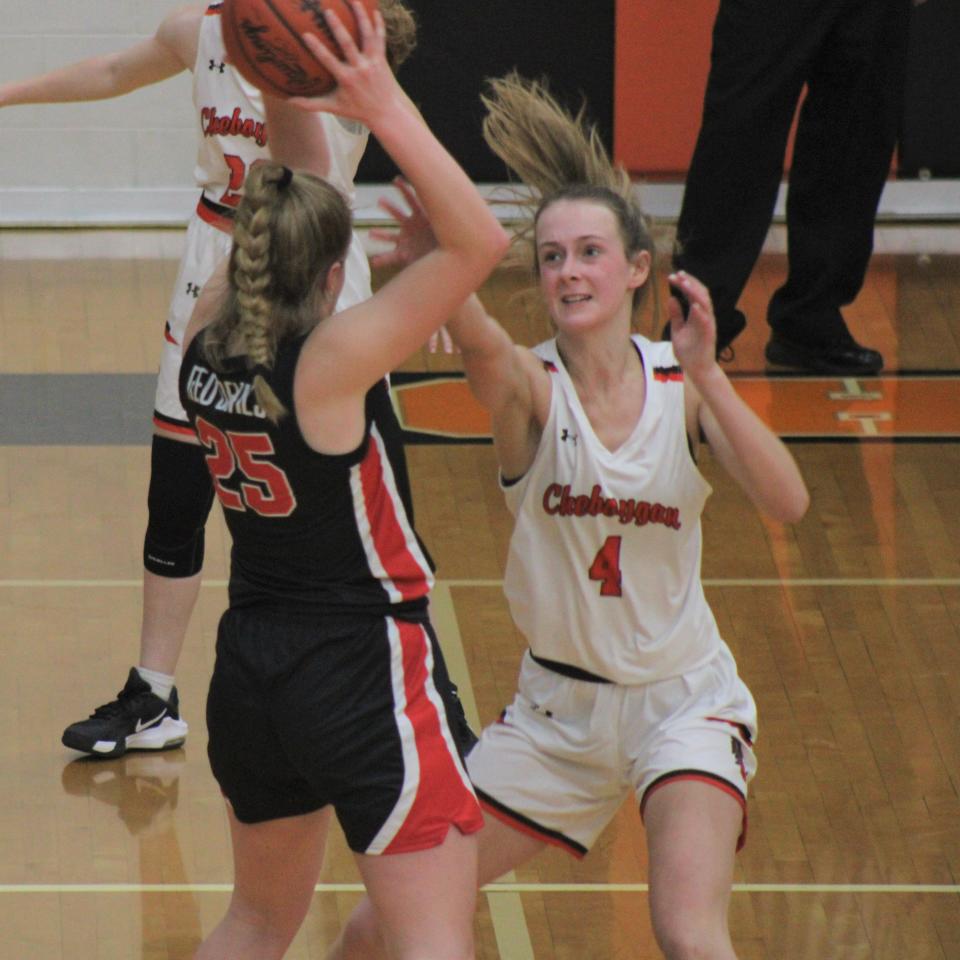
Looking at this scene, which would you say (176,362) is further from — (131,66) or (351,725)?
(351,725)

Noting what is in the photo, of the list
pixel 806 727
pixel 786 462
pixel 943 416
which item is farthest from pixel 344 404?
pixel 943 416

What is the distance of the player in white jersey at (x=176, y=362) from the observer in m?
4.70

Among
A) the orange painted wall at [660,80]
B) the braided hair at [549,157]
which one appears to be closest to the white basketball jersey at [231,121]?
the braided hair at [549,157]

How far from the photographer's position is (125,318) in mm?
8188

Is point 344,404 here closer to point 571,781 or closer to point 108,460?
point 571,781

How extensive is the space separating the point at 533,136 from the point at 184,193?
6180 millimetres

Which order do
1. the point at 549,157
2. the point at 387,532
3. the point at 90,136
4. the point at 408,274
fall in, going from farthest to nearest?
the point at 90,136
the point at 549,157
the point at 387,532
the point at 408,274

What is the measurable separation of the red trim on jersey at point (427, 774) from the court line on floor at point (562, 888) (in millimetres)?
1140

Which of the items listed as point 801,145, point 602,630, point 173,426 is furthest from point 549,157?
point 801,145

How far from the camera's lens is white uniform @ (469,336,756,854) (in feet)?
11.2

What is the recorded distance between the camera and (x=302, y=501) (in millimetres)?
2939

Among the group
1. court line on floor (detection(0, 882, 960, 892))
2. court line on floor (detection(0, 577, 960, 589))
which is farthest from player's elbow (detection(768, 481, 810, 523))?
court line on floor (detection(0, 577, 960, 589))

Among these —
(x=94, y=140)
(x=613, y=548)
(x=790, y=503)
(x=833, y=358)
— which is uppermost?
(x=790, y=503)

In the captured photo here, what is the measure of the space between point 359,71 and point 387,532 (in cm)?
70
